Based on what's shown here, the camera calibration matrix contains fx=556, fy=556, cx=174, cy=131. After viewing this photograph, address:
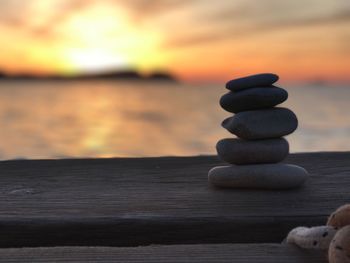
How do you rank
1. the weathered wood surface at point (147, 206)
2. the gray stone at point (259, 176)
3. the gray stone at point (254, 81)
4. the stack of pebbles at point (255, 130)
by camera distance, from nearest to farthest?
the weathered wood surface at point (147, 206), the gray stone at point (259, 176), the stack of pebbles at point (255, 130), the gray stone at point (254, 81)

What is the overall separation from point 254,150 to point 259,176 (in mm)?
207

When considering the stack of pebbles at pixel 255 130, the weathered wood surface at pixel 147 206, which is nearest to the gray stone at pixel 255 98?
the stack of pebbles at pixel 255 130

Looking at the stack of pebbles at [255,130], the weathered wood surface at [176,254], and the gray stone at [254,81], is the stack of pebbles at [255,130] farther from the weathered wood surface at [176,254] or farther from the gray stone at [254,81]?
the weathered wood surface at [176,254]

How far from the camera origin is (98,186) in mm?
3389

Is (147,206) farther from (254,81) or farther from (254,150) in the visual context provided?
(254,81)

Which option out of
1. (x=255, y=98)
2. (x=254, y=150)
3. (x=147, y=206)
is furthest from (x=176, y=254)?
(x=255, y=98)

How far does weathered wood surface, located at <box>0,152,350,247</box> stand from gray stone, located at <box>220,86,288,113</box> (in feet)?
1.74

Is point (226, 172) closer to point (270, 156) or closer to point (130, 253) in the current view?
point (270, 156)

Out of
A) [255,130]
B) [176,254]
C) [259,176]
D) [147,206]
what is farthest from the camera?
[255,130]

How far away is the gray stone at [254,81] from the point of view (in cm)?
350

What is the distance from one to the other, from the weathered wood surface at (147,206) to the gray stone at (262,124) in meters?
Answer: 0.38

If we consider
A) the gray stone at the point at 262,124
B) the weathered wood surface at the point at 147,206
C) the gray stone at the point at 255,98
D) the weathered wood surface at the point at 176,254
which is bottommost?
the weathered wood surface at the point at 176,254

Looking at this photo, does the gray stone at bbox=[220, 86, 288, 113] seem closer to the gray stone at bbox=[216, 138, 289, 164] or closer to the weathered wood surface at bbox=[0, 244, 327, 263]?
the gray stone at bbox=[216, 138, 289, 164]

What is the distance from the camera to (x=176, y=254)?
7.02ft
